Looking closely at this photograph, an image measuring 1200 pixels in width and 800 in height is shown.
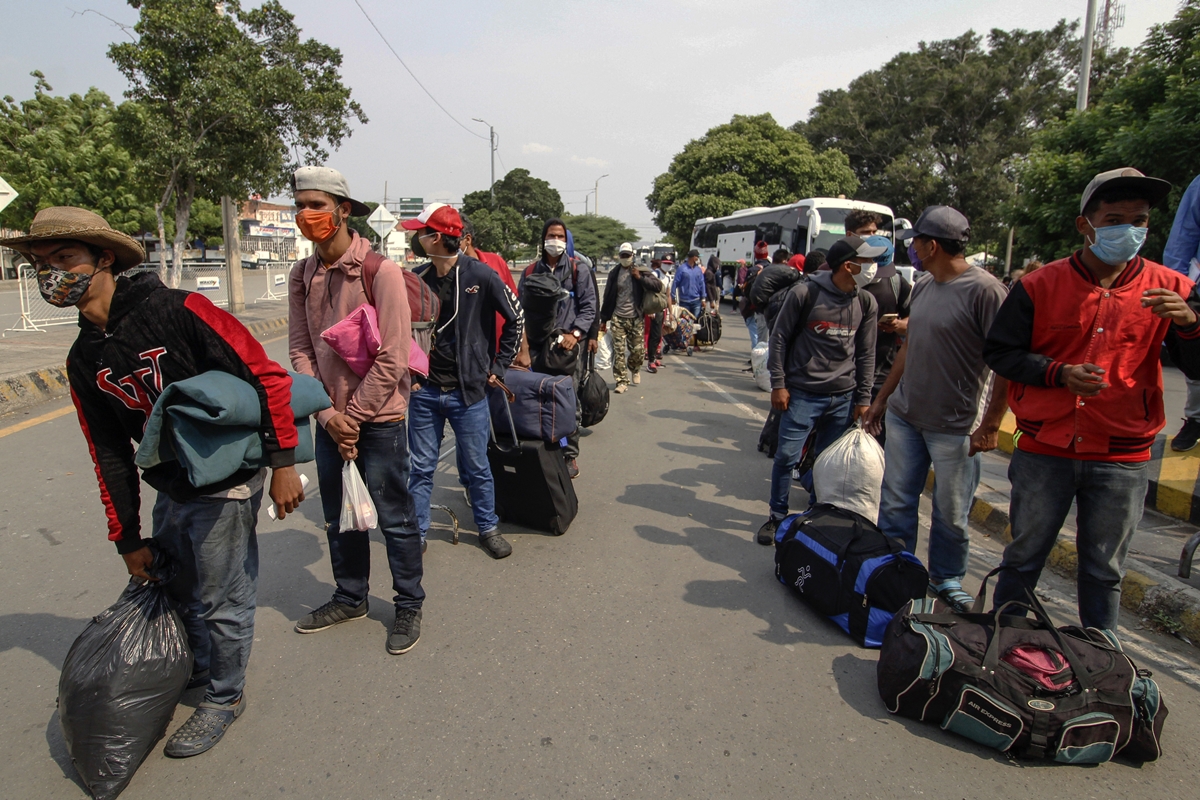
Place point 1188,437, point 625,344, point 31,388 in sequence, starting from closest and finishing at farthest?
1. point 1188,437
2. point 31,388
3. point 625,344

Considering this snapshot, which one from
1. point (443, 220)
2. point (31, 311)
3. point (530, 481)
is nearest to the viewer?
point (443, 220)

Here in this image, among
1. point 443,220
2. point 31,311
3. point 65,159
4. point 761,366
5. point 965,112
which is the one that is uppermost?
point 965,112

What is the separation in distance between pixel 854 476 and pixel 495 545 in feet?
6.79

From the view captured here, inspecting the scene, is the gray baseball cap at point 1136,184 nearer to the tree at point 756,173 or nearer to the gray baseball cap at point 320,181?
the gray baseball cap at point 320,181

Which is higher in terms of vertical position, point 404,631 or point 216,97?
point 216,97

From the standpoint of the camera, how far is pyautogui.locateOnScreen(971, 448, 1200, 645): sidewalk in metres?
3.55

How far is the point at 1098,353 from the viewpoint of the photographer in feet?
8.94

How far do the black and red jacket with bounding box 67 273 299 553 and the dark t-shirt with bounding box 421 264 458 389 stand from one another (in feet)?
4.73

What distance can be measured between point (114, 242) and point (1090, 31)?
18290 mm

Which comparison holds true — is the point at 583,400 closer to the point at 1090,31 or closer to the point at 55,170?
the point at 1090,31

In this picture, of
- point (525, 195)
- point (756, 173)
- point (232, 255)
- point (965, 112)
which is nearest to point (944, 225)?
point (232, 255)

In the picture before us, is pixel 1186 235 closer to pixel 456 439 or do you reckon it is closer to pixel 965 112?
pixel 456 439

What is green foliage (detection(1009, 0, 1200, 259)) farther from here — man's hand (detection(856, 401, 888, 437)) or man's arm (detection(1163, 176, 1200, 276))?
man's hand (detection(856, 401, 888, 437))

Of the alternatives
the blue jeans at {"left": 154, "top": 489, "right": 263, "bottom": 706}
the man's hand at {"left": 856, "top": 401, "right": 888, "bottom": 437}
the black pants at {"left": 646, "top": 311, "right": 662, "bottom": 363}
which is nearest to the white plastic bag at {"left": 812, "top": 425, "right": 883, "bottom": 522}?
the man's hand at {"left": 856, "top": 401, "right": 888, "bottom": 437}
